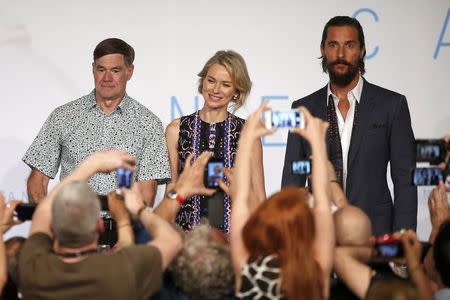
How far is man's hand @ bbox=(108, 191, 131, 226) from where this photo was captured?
11.1 feet

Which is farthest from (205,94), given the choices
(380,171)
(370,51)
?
(370,51)

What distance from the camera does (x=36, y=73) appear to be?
601 centimetres

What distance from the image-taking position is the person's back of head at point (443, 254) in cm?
333

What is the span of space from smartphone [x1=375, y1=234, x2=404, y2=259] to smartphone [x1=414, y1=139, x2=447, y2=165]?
630 millimetres

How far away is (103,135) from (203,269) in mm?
2116

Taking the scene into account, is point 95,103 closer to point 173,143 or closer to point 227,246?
point 173,143

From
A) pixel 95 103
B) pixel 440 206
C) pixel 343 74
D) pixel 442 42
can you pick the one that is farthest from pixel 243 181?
pixel 442 42

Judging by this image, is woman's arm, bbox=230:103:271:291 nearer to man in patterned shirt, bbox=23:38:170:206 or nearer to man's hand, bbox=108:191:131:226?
man's hand, bbox=108:191:131:226

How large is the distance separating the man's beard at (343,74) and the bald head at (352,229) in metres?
1.71

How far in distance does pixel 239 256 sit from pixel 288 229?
23 centimetres

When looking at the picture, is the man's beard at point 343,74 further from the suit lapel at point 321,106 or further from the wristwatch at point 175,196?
the wristwatch at point 175,196

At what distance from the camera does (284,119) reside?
343cm

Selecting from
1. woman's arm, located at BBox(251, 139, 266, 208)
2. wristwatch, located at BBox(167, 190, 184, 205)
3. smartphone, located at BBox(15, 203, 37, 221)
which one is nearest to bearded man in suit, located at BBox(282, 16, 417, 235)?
woman's arm, located at BBox(251, 139, 266, 208)

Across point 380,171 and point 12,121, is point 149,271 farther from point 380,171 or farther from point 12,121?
point 12,121
